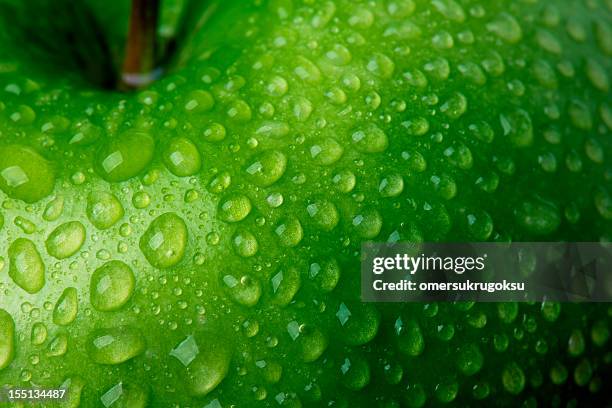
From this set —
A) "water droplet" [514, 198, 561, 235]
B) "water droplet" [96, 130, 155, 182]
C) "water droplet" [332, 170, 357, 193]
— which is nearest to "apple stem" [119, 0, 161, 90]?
"water droplet" [96, 130, 155, 182]

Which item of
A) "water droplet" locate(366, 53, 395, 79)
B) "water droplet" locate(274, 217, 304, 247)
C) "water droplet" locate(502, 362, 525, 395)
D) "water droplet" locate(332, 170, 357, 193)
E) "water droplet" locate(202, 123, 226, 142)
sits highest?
"water droplet" locate(366, 53, 395, 79)

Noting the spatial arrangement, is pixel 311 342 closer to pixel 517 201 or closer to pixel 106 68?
pixel 517 201

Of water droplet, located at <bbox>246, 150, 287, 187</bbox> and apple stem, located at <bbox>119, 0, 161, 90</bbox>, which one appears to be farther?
apple stem, located at <bbox>119, 0, 161, 90</bbox>

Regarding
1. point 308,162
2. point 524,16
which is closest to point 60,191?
point 308,162

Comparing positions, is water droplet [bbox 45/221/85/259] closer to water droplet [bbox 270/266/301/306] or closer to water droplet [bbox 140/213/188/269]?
water droplet [bbox 140/213/188/269]

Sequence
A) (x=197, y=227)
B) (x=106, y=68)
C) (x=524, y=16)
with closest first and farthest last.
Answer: (x=197, y=227), (x=524, y=16), (x=106, y=68)

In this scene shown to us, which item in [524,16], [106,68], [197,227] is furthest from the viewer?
[106,68]

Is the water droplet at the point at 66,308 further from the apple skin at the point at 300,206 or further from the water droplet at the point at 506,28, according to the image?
the water droplet at the point at 506,28
